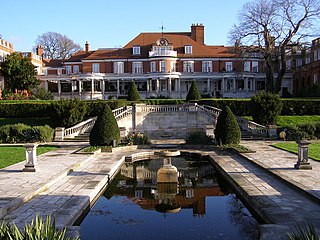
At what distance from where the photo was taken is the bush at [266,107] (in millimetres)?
26891

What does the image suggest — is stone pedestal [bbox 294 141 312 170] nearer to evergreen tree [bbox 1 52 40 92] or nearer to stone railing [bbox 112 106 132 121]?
stone railing [bbox 112 106 132 121]

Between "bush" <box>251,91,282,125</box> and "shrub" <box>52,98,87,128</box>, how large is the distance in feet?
44.3

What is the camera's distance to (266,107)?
2708 centimetres

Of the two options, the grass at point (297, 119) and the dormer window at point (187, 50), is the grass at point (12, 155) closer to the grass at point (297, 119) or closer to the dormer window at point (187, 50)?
the grass at point (297, 119)

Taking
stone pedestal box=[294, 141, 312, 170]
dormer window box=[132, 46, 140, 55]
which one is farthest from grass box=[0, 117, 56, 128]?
A: dormer window box=[132, 46, 140, 55]

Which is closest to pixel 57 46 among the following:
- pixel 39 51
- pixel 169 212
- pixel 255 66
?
pixel 39 51

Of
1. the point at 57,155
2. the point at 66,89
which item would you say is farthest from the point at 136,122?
the point at 66,89

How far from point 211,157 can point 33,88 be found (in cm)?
3753

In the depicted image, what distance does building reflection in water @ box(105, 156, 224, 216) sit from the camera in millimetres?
10500

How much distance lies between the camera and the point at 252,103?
27750 mm

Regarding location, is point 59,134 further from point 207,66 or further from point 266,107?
point 207,66

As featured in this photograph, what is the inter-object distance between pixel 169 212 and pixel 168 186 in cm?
293

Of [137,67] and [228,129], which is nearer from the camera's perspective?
[228,129]

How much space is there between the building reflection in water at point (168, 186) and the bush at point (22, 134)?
31.5 ft
